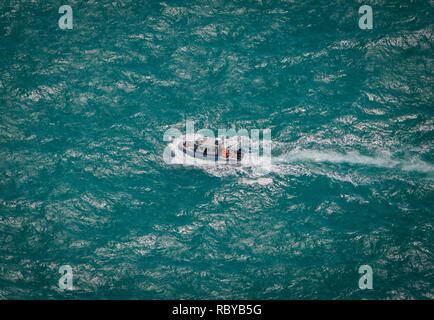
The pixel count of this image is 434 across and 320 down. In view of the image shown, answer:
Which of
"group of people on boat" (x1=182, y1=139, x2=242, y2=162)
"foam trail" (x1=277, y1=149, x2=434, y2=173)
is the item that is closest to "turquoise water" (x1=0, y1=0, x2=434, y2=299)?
"foam trail" (x1=277, y1=149, x2=434, y2=173)

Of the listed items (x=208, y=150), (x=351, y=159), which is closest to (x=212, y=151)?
(x=208, y=150)

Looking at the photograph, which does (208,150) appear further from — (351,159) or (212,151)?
(351,159)

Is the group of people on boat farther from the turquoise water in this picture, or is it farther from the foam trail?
the foam trail

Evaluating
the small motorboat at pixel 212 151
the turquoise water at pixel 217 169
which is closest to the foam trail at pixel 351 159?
the turquoise water at pixel 217 169

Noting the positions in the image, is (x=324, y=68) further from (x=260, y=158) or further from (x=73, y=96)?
(x=73, y=96)
